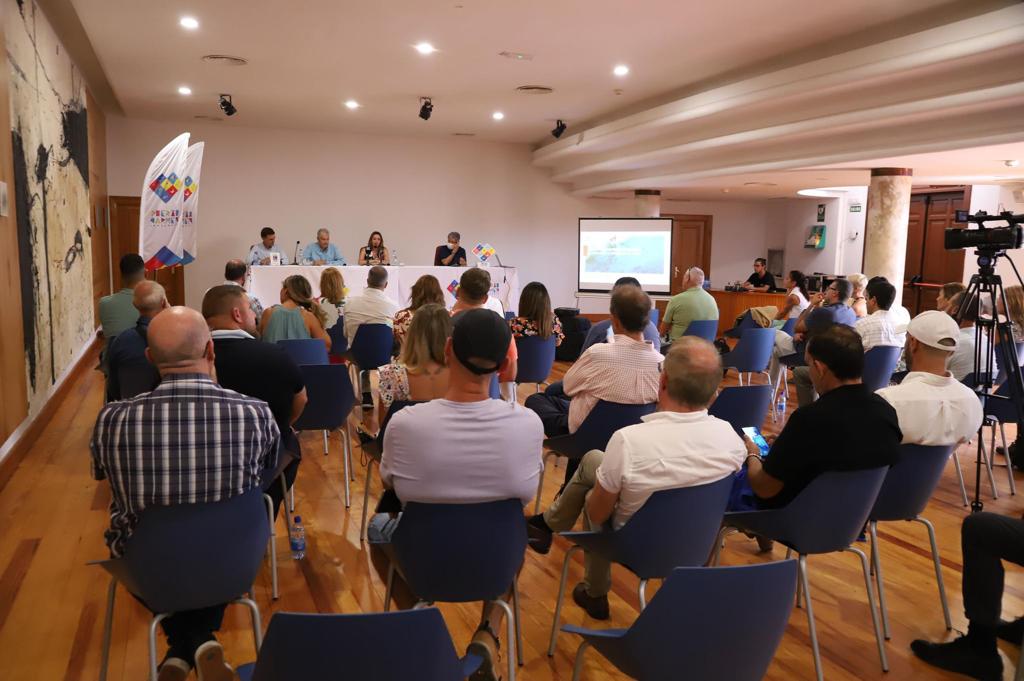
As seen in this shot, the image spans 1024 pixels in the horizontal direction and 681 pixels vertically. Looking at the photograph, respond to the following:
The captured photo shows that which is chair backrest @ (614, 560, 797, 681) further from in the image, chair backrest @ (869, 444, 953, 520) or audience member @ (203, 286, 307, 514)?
audience member @ (203, 286, 307, 514)

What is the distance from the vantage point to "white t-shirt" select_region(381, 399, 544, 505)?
2125mm

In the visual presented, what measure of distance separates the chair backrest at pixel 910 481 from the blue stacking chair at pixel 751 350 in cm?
345

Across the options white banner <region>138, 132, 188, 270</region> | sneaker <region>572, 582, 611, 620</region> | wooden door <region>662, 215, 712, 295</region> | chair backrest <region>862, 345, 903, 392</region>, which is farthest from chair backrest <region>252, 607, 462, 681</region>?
wooden door <region>662, 215, 712, 295</region>

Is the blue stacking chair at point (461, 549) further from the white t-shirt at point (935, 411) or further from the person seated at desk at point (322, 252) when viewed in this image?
the person seated at desk at point (322, 252)

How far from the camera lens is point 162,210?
604 cm

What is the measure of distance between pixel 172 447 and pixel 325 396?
222 cm

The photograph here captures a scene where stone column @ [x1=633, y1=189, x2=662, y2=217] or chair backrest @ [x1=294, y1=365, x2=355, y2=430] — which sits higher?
stone column @ [x1=633, y1=189, x2=662, y2=217]

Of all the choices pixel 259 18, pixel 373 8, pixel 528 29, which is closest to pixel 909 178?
pixel 528 29

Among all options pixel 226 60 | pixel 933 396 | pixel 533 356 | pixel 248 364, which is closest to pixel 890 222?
pixel 533 356

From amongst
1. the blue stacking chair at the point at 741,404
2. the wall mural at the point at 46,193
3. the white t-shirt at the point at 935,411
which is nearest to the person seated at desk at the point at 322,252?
the wall mural at the point at 46,193

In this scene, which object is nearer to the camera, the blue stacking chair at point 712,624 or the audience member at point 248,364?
the blue stacking chair at point 712,624

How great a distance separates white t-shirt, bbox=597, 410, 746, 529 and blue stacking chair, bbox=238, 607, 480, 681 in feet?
3.29

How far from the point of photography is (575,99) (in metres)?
9.80

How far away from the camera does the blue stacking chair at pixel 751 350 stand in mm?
6406
